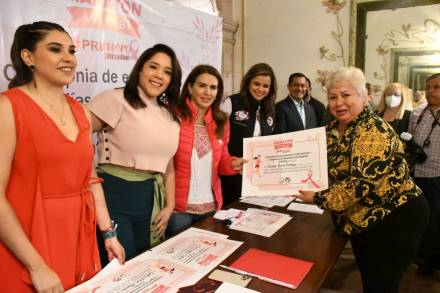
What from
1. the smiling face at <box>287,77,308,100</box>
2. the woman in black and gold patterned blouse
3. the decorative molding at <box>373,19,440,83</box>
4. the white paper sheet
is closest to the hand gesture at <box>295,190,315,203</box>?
the woman in black and gold patterned blouse

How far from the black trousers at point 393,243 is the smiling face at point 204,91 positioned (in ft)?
3.63

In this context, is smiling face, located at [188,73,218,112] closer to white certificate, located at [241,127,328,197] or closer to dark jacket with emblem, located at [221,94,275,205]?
white certificate, located at [241,127,328,197]

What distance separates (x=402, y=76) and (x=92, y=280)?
4.05 meters

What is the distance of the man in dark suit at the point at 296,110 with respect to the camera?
3.66 m

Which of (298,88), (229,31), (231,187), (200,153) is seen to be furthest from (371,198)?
(229,31)

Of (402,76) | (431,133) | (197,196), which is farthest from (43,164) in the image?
(402,76)

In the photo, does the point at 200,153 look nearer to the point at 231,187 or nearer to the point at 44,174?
the point at 231,187

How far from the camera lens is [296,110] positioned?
3.79m

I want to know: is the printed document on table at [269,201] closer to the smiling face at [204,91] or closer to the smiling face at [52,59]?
the smiling face at [204,91]

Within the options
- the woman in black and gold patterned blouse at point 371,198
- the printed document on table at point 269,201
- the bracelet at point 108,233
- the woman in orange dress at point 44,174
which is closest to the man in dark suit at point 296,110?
the printed document on table at point 269,201

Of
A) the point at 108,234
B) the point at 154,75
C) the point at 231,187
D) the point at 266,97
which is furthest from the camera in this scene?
the point at 266,97

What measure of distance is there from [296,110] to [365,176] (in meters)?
2.40

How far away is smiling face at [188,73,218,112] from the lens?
82.0 inches

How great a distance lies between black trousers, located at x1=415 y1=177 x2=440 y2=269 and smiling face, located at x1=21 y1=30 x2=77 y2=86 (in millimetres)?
2937
